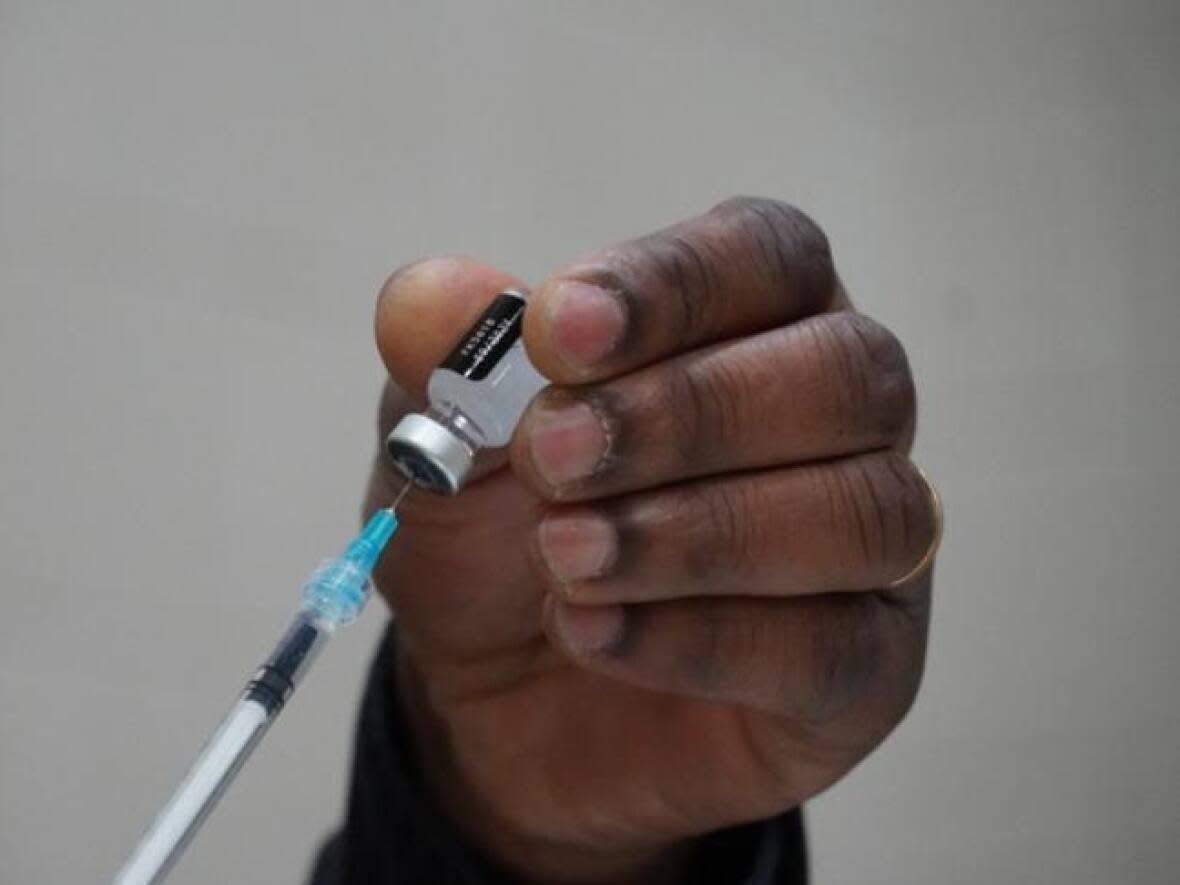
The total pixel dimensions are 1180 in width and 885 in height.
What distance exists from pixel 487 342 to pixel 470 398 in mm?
26

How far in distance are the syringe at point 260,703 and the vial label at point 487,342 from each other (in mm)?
82

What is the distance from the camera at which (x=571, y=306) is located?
481 millimetres

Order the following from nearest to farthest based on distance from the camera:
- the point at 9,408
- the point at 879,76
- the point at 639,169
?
the point at 9,408
the point at 639,169
the point at 879,76

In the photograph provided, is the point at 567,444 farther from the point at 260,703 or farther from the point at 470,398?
the point at 260,703

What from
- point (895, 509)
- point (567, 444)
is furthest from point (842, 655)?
point (567, 444)

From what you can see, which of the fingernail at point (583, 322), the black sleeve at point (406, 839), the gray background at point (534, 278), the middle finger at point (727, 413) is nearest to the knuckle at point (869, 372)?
the middle finger at point (727, 413)

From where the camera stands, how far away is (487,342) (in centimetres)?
52

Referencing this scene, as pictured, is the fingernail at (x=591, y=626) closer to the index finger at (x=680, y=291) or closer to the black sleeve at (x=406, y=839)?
the index finger at (x=680, y=291)

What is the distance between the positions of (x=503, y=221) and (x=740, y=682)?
0.75m

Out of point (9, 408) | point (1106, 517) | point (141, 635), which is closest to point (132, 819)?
point (141, 635)

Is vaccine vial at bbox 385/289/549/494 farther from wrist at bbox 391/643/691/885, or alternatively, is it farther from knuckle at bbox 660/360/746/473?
wrist at bbox 391/643/691/885

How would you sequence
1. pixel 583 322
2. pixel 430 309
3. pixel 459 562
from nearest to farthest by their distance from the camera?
pixel 583 322 < pixel 430 309 < pixel 459 562

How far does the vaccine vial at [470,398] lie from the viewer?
51 cm

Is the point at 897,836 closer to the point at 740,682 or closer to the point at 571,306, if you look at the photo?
the point at 740,682
